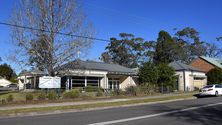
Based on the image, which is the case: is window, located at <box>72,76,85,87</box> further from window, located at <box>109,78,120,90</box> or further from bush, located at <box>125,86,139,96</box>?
bush, located at <box>125,86,139,96</box>

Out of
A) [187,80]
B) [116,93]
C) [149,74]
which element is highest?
[149,74]

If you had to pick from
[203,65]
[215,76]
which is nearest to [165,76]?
[215,76]

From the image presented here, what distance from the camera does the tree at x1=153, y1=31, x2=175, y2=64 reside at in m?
75.4

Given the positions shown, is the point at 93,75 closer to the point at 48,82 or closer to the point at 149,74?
the point at 149,74

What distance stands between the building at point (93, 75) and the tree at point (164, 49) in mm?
26703

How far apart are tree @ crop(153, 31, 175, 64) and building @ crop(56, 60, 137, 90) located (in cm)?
2670

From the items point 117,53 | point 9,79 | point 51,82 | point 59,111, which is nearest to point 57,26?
point 51,82

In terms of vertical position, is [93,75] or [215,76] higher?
[215,76]

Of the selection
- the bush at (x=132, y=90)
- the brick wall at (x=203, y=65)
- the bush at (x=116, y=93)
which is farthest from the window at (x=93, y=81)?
the brick wall at (x=203, y=65)

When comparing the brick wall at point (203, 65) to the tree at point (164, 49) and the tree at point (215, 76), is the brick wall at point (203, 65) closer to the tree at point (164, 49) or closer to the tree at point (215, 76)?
the tree at point (215, 76)

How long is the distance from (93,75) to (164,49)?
3614cm

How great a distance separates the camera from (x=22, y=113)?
17125 mm

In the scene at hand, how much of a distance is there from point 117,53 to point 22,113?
63.2 metres

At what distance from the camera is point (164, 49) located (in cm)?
7606
